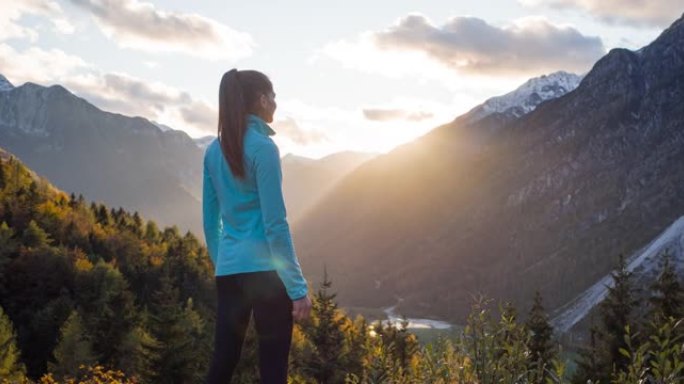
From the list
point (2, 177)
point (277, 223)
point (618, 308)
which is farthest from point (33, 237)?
point (277, 223)

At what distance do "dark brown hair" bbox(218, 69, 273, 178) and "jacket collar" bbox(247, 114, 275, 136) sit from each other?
47mm

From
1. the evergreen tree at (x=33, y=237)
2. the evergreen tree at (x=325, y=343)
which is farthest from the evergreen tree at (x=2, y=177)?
the evergreen tree at (x=325, y=343)

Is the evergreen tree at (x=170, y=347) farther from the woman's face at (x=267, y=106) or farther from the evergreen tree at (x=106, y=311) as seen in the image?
the woman's face at (x=267, y=106)

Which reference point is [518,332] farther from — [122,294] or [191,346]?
[122,294]

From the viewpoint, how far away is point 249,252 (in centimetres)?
477

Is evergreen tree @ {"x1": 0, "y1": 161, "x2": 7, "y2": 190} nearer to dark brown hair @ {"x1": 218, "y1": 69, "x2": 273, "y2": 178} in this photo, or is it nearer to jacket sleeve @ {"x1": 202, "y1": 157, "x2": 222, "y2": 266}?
jacket sleeve @ {"x1": 202, "y1": 157, "x2": 222, "y2": 266}

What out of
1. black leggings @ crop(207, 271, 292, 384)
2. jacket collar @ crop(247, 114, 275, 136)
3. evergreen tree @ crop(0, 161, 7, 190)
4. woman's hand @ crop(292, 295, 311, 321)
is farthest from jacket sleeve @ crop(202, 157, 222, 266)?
evergreen tree @ crop(0, 161, 7, 190)

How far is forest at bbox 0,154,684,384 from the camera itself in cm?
478

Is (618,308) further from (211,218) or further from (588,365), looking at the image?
(211,218)

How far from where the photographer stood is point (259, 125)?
5.01 metres

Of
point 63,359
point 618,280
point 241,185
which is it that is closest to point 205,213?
point 241,185

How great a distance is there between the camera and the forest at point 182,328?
4.78 m

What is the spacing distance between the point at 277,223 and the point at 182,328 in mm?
34268

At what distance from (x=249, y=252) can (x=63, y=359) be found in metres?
55.0
